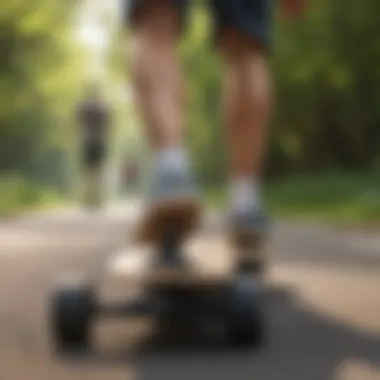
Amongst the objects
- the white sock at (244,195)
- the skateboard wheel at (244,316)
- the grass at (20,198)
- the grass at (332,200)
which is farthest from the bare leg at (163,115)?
the grass at (20,198)

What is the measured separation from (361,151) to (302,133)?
1.74 meters

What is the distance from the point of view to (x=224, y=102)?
2.67 meters

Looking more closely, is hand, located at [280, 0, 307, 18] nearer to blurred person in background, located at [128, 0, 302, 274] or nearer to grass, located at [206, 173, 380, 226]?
blurred person in background, located at [128, 0, 302, 274]

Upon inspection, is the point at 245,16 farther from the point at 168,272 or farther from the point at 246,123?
the point at 168,272

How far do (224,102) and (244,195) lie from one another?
0.87ft

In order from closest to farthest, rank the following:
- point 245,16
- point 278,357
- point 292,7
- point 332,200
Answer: point 278,357, point 245,16, point 292,7, point 332,200

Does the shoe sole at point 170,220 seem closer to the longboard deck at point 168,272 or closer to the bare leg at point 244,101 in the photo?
the longboard deck at point 168,272

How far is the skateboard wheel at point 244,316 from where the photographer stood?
6.67ft

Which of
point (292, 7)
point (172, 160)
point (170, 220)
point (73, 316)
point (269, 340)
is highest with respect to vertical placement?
point (292, 7)

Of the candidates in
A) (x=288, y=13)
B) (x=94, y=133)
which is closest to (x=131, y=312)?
(x=288, y=13)

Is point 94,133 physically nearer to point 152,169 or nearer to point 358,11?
point 358,11

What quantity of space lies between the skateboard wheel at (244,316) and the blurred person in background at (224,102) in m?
0.16

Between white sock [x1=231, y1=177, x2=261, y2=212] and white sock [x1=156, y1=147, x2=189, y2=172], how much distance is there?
19.0 inches

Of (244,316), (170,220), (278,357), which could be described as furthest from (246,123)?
(278,357)
